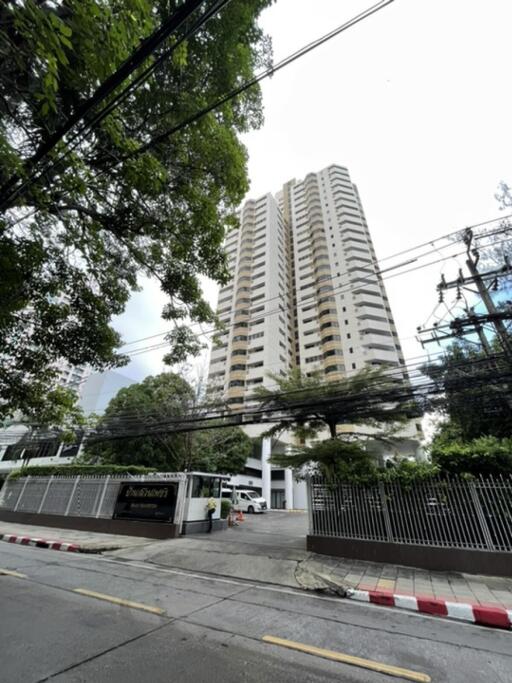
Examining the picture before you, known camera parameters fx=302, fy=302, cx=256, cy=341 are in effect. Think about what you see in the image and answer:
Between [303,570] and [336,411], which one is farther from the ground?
[336,411]

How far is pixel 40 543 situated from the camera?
9.16 m

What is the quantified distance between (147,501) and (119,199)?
1032cm

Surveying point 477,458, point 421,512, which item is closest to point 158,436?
point 421,512

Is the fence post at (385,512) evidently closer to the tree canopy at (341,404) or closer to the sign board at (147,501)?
the tree canopy at (341,404)

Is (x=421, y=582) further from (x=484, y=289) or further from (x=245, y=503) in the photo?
(x=245, y=503)

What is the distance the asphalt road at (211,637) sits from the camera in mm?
2605

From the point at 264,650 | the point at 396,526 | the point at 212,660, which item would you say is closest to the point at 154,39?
the point at 212,660

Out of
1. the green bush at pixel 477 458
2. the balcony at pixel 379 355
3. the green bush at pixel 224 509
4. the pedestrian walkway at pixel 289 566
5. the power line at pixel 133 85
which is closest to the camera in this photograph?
the power line at pixel 133 85

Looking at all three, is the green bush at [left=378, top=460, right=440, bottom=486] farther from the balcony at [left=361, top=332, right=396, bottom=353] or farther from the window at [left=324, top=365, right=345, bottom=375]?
the balcony at [left=361, top=332, right=396, bottom=353]

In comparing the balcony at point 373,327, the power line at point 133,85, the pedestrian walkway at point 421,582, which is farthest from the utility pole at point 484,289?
the balcony at point 373,327

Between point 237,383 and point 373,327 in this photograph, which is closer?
point 237,383

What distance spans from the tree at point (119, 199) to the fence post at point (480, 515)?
686cm

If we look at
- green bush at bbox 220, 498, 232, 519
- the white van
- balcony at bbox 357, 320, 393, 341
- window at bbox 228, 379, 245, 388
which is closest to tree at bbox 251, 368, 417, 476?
green bush at bbox 220, 498, 232, 519

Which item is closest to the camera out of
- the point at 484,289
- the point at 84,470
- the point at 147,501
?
the point at 484,289
